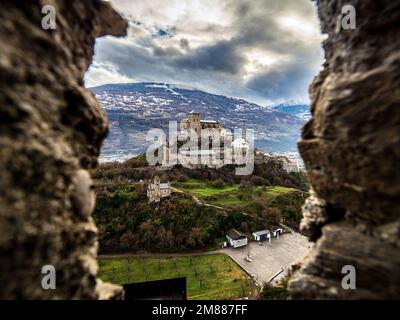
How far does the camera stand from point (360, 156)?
7492mm

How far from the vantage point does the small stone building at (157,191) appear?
65.6m

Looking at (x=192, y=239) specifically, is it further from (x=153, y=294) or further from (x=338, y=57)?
(x=338, y=57)

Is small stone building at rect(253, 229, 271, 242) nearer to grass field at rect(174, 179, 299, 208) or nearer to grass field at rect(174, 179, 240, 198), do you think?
grass field at rect(174, 179, 299, 208)

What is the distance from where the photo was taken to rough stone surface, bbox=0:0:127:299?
5.58 meters

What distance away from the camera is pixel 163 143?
322 ft

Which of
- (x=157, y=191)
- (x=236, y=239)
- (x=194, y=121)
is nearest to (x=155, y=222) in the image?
(x=157, y=191)

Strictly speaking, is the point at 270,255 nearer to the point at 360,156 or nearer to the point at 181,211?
the point at 181,211

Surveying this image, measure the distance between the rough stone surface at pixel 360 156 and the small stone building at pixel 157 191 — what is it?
58631 mm

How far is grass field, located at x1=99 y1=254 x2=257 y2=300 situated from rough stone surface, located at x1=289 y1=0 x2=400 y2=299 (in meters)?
30.4

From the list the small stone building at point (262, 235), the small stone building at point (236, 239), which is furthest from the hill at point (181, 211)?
the small stone building at point (262, 235)

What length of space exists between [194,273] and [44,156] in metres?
43.9

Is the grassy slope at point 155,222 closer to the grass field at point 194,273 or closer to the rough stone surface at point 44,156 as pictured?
the grass field at point 194,273

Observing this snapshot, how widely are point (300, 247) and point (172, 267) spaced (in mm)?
31989

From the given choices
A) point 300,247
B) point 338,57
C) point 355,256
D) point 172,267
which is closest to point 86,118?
point 338,57
